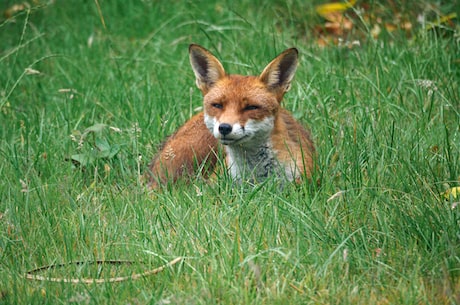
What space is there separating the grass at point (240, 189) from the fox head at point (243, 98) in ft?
1.29

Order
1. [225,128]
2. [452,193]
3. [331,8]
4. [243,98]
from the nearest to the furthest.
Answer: [452,193] → [225,128] → [243,98] → [331,8]

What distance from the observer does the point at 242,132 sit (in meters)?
5.61

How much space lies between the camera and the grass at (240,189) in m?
4.16

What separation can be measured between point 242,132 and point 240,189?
1.39ft

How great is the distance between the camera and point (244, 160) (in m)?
5.91

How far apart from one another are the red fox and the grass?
0.83 ft

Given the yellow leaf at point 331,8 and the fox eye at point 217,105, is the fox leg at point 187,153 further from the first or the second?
the yellow leaf at point 331,8

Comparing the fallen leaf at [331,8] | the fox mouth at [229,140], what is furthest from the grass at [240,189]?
the fox mouth at [229,140]

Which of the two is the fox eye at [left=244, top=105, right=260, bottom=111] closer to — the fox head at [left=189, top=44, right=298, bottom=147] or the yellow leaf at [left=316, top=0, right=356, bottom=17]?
the fox head at [left=189, top=44, right=298, bottom=147]

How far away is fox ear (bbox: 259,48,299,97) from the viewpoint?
589 cm

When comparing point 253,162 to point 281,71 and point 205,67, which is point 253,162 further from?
point 205,67

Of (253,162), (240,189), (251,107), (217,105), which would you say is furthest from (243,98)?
(240,189)

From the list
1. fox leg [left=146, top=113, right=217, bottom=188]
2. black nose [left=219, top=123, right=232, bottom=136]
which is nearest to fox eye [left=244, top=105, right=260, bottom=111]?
black nose [left=219, top=123, right=232, bottom=136]

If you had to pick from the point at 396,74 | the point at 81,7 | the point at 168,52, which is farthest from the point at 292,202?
the point at 81,7
